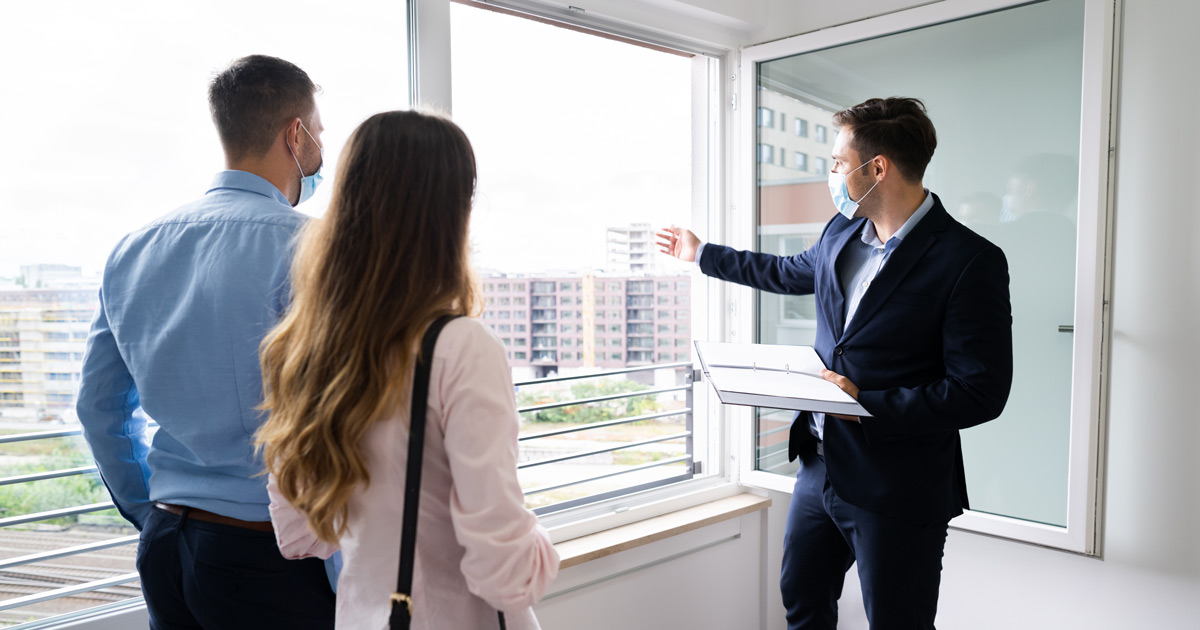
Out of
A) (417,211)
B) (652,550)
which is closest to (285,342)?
(417,211)

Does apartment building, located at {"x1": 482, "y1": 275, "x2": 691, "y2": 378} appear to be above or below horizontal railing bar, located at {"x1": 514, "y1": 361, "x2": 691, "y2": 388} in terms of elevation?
above

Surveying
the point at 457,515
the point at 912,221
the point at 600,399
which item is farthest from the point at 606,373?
the point at 457,515

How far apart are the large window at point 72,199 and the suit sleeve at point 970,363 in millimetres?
1691

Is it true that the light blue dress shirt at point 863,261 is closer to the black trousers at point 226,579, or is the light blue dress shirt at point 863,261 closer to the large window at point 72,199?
the black trousers at point 226,579

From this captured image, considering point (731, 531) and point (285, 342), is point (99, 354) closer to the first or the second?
point (285, 342)

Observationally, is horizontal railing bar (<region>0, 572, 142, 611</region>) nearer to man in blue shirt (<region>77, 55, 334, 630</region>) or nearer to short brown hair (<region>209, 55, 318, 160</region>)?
man in blue shirt (<region>77, 55, 334, 630</region>)

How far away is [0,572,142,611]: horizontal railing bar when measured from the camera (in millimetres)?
1492

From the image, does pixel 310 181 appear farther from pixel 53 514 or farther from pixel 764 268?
pixel 764 268

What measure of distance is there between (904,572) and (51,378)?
1934 mm

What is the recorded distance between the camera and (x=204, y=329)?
3.91 ft

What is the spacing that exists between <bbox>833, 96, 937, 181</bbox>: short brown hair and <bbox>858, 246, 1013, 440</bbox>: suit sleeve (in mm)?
297

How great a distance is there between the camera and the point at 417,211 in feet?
3.17

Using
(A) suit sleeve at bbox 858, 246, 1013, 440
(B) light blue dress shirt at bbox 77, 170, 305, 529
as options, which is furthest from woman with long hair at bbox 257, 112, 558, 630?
(A) suit sleeve at bbox 858, 246, 1013, 440

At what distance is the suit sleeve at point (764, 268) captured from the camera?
2.20 meters
